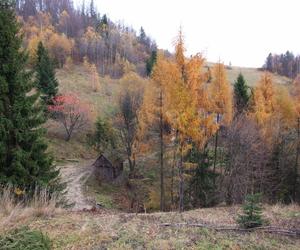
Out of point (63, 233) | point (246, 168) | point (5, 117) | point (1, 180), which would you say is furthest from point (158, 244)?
point (246, 168)

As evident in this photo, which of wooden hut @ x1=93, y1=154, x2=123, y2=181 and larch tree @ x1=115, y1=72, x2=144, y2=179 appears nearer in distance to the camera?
larch tree @ x1=115, y1=72, x2=144, y2=179

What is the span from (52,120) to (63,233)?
113 feet

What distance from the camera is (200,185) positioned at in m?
18.3

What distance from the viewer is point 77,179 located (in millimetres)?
24922

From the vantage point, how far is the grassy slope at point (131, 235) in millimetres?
4281

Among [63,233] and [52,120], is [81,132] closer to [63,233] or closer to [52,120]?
[52,120]

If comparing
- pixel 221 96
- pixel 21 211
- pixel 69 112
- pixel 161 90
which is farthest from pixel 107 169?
pixel 21 211

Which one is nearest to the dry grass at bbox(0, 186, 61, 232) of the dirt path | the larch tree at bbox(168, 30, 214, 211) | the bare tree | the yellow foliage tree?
the larch tree at bbox(168, 30, 214, 211)

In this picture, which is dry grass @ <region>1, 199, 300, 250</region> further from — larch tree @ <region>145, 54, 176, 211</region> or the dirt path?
the dirt path

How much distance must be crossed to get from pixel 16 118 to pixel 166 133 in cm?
1117

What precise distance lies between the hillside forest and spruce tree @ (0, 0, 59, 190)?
0.11ft

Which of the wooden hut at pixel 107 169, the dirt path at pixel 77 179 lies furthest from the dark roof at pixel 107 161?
the dirt path at pixel 77 179

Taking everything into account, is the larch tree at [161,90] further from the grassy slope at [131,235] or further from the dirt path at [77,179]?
the grassy slope at [131,235]

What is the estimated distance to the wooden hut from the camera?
26438 mm
